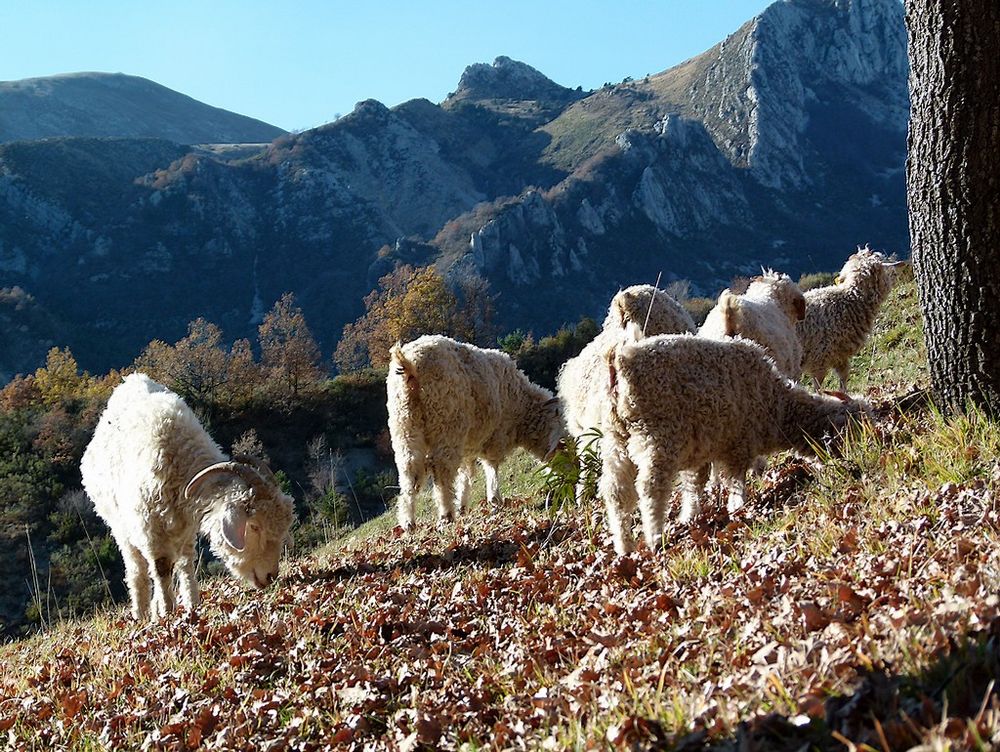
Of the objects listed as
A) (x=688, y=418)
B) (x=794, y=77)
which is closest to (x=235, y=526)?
(x=688, y=418)

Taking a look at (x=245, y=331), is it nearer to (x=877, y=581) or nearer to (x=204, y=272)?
(x=204, y=272)

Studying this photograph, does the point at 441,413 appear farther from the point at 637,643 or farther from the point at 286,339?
the point at 286,339

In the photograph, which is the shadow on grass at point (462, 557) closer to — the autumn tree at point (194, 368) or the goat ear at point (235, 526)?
the goat ear at point (235, 526)

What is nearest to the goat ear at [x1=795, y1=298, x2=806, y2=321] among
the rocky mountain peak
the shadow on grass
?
the shadow on grass

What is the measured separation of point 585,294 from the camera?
390ft

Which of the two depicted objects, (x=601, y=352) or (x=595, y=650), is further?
(x=601, y=352)

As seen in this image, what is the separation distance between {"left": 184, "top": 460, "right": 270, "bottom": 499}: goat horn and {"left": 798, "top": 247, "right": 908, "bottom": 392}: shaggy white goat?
794 centimetres

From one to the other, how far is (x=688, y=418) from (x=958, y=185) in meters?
2.25

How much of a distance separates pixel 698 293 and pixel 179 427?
118465 mm

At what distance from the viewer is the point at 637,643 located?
4.14 meters

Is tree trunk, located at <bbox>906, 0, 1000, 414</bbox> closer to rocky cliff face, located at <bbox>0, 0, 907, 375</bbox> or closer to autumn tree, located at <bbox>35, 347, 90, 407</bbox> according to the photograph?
autumn tree, located at <bbox>35, 347, 90, 407</bbox>

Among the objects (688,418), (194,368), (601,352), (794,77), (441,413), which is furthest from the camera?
(794,77)

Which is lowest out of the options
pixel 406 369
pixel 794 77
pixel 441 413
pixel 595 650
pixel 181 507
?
pixel 595 650

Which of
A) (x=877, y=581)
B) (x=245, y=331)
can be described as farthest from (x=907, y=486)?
(x=245, y=331)
